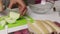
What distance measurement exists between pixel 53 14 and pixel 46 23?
12cm

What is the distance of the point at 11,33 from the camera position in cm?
66

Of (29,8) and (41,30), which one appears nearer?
(41,30)

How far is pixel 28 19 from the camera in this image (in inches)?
28.5

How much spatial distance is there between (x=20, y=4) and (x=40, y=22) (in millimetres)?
153

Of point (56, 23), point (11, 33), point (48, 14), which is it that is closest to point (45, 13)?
point (48, 14)

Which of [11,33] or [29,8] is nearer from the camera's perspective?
[11,33]

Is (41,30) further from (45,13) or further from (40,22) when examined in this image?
(45,13)

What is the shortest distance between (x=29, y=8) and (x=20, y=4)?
129mm

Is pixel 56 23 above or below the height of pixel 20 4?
below

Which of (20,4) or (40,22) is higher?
(20,4)

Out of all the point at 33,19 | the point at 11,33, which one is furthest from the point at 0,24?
the point at 33,19

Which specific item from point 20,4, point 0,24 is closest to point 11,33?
point 0,24

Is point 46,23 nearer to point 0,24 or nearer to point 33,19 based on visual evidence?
point 33,19

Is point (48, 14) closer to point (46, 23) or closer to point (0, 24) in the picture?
point (46, 23)
